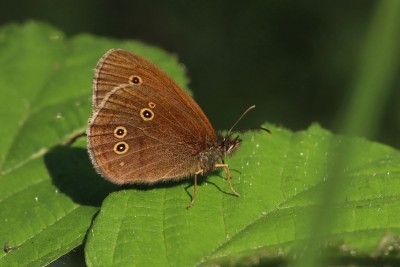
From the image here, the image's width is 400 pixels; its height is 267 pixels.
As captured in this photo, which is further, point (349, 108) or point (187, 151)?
point (187, 151)

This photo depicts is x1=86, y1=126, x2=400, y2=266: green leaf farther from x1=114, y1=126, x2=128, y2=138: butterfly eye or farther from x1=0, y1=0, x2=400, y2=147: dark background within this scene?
x1=0, y1=0, x2=400, y2=147: dark background

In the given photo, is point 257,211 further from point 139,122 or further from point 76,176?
point 76,176

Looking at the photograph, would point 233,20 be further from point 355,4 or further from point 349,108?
point 349,108

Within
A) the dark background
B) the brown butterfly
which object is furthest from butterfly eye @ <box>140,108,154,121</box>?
the dark background

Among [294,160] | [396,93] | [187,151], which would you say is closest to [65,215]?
[187,151]

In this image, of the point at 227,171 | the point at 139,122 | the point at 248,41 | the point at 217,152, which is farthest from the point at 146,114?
the point at 248,41
